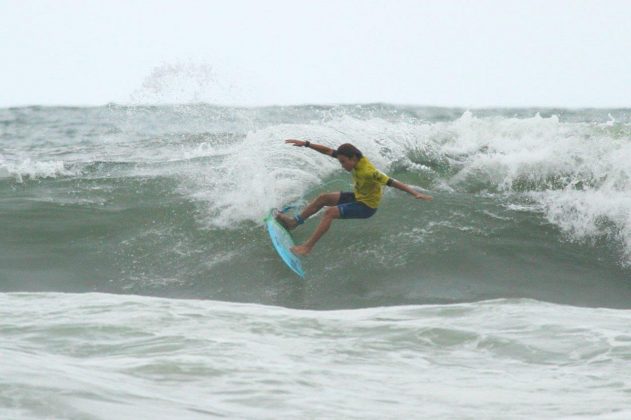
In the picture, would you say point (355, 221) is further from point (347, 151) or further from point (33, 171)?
point (33, 171)

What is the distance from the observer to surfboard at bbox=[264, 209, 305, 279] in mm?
10922

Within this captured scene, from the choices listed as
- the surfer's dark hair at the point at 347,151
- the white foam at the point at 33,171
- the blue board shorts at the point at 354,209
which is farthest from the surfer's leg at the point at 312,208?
the white foam at the point at 33,171

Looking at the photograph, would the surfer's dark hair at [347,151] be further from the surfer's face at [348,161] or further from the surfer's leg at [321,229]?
the surfer's leg at [321,229]

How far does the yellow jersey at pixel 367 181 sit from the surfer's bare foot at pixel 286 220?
0.94 meters

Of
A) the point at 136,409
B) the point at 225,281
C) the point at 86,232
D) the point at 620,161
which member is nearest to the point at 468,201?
the point at 620,161

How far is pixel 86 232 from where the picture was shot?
1226 centimetres

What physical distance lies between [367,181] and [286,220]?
125 centimetres

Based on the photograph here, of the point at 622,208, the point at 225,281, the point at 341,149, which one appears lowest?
the point at 225,281

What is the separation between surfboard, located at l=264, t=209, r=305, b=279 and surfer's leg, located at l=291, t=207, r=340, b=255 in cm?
18

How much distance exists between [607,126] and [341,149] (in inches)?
265

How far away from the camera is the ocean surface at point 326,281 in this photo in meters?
5.78

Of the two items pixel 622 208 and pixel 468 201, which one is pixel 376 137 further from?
pixel 622 208

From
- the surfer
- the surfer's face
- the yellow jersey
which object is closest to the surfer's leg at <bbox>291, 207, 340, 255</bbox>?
the surfer

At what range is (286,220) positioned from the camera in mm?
11219
